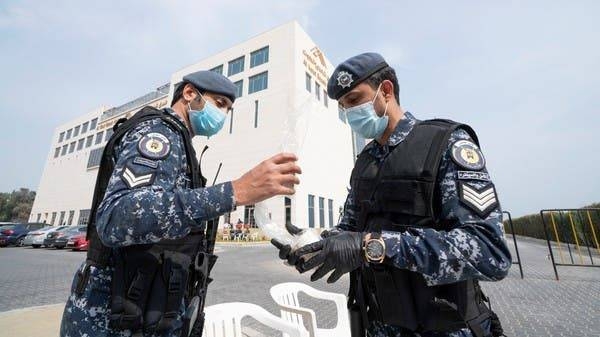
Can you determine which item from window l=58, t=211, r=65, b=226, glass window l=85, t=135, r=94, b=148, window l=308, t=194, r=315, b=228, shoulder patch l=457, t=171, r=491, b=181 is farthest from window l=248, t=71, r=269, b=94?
window l=58, t=211, r=65, b=226

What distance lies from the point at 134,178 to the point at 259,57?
1259 inches

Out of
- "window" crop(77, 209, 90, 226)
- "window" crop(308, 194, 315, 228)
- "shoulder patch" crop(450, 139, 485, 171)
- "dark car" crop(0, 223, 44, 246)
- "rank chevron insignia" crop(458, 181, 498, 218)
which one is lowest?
"rank chevron insignia" crop(458, 181, 498, 218)

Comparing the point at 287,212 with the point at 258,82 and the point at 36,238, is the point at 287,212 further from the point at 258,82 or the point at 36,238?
the point at 258,82

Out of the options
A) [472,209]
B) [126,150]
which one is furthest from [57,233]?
[472,209]

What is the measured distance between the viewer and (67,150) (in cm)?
5200

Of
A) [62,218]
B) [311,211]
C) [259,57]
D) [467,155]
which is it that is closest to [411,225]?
[467,155]

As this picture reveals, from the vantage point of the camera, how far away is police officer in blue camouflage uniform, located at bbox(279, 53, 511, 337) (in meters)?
1.19

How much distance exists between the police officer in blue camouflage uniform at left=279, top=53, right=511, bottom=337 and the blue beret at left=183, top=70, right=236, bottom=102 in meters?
0.82

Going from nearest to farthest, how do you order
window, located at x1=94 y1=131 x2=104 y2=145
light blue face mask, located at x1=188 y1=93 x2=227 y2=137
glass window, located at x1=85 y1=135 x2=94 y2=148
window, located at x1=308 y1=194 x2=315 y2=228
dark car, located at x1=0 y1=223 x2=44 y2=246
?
light blue face mask, located at x1=188 y1=93 x2=227 y2=137
dark car, located at x1=0 y1=223 x2=44 y2=246
window, located at x1=308 y1=194 x2=315 y2=228
window, located at x1=94 y1=131 x2=104 y2=145
glass window, located at x1=85 y1=135 x2=94 y2=148

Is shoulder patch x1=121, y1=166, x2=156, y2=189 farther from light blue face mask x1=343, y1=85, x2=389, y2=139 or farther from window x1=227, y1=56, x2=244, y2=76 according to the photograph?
window x1=227, y1=56, x2=244, y2=76

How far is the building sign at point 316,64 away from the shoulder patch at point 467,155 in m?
29.2

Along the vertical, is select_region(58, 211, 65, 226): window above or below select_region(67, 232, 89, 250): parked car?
above

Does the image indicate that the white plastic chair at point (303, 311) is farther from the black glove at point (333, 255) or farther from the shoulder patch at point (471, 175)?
the shoulder patch at point (471, 175)

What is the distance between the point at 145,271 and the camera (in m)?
1.40
